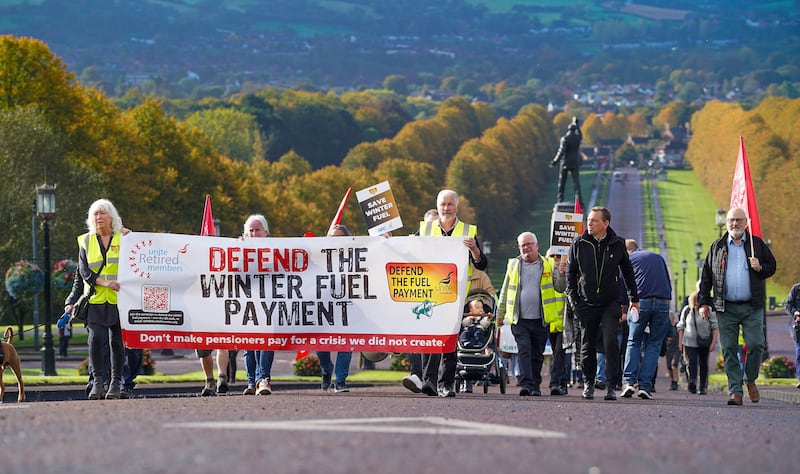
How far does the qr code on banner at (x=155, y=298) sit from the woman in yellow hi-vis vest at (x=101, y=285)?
15.8 inches

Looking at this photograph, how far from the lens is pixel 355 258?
19.1 m

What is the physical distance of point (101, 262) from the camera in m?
18.6

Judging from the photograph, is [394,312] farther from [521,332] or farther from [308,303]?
[521,332]

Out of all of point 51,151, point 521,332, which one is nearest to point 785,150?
point 51,151

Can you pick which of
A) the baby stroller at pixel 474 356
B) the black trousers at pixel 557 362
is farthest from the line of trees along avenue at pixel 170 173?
the black trousers at pixel 557 362

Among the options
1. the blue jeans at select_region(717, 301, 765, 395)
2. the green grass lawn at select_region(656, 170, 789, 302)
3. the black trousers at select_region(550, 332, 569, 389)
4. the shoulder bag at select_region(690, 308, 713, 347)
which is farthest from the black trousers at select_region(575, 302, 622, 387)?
the green grass lawn at select_region(656, 170, 789, 302)

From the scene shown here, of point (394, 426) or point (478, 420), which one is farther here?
point (478, 420)

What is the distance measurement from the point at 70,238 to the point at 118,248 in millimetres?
43625

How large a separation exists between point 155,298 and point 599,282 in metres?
4.93

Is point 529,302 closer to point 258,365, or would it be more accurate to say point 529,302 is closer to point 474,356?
point 474,356

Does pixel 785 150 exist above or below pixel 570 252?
above

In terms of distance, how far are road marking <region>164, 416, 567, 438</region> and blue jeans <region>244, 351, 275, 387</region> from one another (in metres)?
6.30

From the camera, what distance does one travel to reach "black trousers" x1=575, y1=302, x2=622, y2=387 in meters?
19.2

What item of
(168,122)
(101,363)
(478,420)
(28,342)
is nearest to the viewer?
(478,420)
